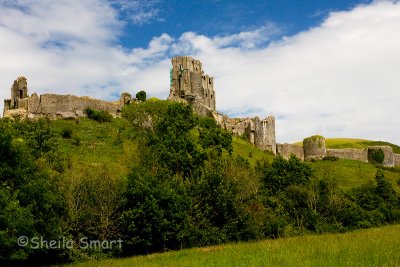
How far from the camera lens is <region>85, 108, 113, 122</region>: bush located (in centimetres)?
7406

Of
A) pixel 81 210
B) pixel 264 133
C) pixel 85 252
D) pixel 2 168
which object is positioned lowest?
pixel 85 252

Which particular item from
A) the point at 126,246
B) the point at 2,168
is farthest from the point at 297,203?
the point at 2,168

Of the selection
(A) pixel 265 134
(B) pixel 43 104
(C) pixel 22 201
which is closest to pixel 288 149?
(A) pixel 265 134

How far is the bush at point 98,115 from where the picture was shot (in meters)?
74.1

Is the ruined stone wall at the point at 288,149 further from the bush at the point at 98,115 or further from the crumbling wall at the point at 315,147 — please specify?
the bush at the point at 98,115

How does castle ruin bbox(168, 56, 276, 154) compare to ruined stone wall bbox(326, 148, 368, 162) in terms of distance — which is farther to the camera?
ruined stone wall bbox(326, 148, 368, 162)

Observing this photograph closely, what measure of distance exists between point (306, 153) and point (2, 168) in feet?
265

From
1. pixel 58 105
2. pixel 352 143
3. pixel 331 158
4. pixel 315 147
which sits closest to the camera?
pixel 58 105

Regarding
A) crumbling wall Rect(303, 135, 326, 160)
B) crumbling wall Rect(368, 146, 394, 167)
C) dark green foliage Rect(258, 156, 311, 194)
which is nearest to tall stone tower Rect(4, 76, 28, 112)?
dark green foliage Rect(258, 156, 311, 194)

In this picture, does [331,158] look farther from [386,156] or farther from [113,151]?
[113,151]

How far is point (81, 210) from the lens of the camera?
28.8 m

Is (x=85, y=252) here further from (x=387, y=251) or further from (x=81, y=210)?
(x=387, y=251)

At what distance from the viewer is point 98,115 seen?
74062 millimetres

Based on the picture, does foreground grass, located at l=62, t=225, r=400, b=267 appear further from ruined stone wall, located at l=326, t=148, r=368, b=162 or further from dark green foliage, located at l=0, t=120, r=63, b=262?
ruined stone wall, located at l=326, t=148, r=368, b=162
